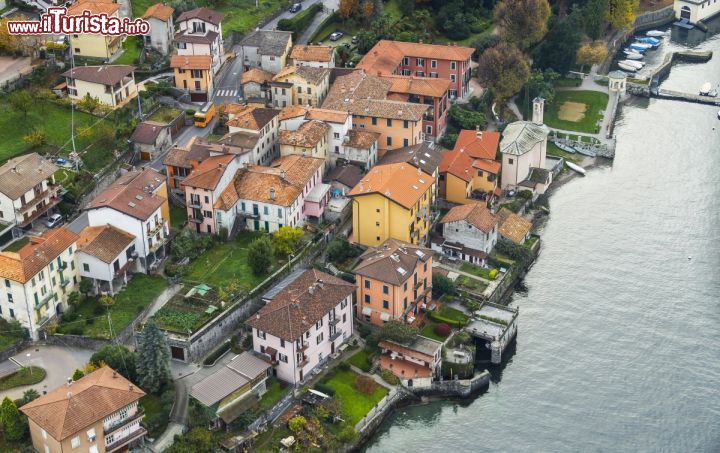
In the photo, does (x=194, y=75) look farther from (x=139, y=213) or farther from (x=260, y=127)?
(x=139, y=213)

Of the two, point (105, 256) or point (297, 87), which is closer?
point (105, 256)

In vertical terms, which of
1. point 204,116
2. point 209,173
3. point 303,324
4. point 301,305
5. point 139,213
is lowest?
point 303,324

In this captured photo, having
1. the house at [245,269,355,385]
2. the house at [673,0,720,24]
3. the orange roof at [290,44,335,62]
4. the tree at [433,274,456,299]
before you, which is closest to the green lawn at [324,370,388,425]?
the house at [245,269,355,385]

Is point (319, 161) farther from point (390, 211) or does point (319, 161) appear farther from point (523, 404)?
point (523, 404)

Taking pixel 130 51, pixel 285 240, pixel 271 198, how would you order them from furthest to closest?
pixel 130 51, pixel 271 198, pixel 285 240

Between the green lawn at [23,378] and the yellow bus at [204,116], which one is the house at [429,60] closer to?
the yellow bus at [204,116]

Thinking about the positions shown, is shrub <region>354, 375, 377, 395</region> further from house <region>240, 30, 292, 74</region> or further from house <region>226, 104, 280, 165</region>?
house <region>240, 30, 292, 74</region>

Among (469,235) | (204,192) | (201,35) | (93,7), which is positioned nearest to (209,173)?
(204,192)

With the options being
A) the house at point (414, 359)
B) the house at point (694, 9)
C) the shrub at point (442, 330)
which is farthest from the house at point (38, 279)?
the house at point (694, 9)
